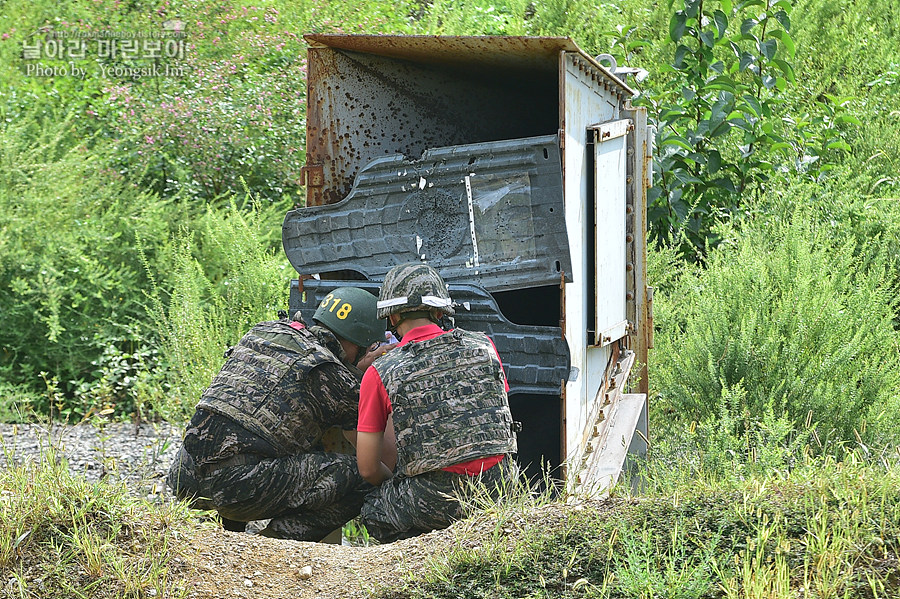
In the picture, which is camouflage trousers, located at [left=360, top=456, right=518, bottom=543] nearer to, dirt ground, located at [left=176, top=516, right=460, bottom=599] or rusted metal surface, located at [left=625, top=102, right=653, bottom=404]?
dirt ground, located at [left=176, top=516, right=460, bottom=599]

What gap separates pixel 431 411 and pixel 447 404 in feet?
0.20

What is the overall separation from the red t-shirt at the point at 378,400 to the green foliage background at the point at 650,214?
104cm

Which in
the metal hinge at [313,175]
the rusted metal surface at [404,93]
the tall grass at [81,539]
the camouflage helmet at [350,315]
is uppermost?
the rusted metal surface at [404,93]

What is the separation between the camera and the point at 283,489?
3689mm

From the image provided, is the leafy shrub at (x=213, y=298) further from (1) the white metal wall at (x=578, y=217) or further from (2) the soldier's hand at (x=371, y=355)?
(1) the white metal wall at (x=578, y=217)

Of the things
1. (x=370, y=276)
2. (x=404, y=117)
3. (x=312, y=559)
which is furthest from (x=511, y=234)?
(x=312, y=559)

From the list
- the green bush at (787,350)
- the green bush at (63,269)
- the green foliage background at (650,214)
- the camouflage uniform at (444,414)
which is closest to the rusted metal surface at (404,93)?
the camouflage uniform at (444,414)

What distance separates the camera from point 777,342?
447cm

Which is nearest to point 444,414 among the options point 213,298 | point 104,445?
point 104,445

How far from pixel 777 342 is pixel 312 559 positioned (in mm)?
2581

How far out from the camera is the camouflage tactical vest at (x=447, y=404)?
3.32m

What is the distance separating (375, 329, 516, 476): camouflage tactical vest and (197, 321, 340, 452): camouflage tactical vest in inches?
18.3

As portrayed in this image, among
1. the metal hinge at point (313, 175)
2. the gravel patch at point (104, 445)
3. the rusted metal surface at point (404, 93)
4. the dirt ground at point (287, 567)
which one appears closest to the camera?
the dirt ground at point (287, 567)

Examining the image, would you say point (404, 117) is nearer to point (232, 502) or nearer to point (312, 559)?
point (232, 502)
